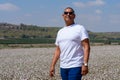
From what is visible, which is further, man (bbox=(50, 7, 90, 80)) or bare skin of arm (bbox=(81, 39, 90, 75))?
man (bbox=(50, 7, 90, 80))

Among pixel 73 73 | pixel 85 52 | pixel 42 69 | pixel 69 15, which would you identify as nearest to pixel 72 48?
pixel 85 52

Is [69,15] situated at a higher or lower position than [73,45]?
higher

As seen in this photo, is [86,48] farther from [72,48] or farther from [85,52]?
[72,48]

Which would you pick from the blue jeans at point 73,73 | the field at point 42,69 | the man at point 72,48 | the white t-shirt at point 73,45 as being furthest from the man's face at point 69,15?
the field at point 42,69

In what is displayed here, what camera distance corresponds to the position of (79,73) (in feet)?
25.1

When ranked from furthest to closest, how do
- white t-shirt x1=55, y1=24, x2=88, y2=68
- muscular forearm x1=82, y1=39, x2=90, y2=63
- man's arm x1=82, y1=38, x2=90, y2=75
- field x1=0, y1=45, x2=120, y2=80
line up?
field x1=0, y1=45, x2=120, y2=80 < white t-shirt x1=55, y1=24, x2=88, y2=68 < muscular forearm x1=82, y1=39, x2=90, y2=63 < man's arm x1=82, y1=38, x2=90, y2=75

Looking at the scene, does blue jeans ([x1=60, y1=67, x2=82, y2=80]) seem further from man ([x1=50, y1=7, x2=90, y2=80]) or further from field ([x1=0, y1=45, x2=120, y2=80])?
field ([x1=0, y1=45, x2=120, y2=80])

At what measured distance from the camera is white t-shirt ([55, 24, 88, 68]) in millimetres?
7758

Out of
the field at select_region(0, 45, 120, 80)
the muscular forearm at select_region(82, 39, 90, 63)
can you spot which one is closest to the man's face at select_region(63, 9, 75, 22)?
the muscular forearm at select_region(82, 39, 90, 63)

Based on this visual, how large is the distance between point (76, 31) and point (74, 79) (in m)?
1.05

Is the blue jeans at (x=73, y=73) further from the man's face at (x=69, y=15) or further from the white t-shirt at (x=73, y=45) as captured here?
the man's face at (x=69, y=15)

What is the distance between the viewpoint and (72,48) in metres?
7.82

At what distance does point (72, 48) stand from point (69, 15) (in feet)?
2.40

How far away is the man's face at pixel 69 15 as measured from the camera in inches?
309
